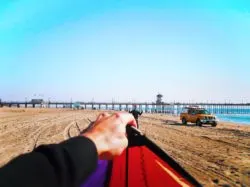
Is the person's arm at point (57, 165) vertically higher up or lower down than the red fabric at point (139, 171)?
higher up

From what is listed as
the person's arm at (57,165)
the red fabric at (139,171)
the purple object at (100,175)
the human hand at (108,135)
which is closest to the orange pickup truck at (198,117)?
the red fabric at (139,171)

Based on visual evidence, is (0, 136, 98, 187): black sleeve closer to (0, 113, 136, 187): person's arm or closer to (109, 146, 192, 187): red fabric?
(0, 113, 136, 187): person's arm

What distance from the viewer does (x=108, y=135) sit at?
120 centimetres

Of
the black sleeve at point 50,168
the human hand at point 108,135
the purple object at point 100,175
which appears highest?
the human hand at point 108,135

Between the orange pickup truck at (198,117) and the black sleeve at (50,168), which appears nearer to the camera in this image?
the black sleeve at (50,168)

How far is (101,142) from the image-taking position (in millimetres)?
1147

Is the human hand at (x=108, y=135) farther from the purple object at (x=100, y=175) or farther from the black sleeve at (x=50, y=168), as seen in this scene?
the purple object at (x=100, y=175)

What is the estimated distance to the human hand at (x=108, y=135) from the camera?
45.2 inches

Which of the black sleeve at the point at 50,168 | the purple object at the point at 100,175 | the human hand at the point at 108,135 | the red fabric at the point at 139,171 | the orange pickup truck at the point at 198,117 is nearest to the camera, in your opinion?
the black sleeve at the point at 50,168

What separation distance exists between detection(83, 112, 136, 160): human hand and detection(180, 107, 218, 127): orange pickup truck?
3061 cm

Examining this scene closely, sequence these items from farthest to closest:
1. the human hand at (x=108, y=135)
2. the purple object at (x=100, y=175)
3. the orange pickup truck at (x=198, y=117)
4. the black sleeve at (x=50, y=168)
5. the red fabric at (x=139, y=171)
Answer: the orange pickup truck at (x=198, y=117)
the red fabric at (x=139, y=171)
the purple object at (x=100, y=175)
the human hand at (x=108, y=135)
the black sleeve at (x=50, y=168)

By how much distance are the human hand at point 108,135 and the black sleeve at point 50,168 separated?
5.0 inches

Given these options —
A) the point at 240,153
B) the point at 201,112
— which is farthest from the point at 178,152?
the point at 201,112

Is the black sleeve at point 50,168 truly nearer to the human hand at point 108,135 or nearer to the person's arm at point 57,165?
the person's arm at point 57,165
